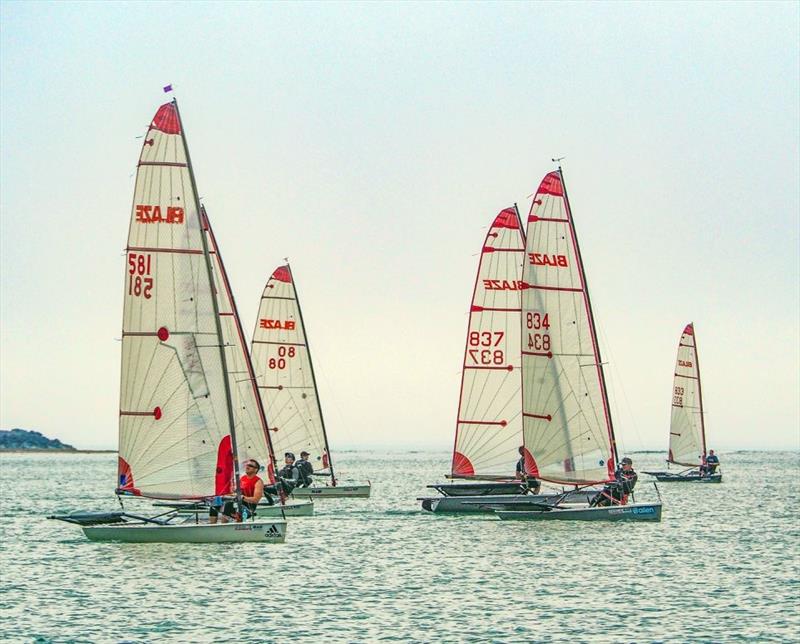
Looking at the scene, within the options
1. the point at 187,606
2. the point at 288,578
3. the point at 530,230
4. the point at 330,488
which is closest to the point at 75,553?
the point at 288,578

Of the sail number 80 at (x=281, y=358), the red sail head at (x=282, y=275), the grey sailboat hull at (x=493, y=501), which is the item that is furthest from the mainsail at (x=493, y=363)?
the red sail head at (x=282, y=275)

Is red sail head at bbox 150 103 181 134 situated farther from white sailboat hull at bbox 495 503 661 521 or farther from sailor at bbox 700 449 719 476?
sailor at bbox 700 449 719 476

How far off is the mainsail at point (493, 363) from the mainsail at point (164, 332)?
62.8 feet

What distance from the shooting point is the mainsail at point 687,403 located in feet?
316

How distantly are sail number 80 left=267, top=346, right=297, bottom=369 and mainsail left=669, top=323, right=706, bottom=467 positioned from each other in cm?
3597

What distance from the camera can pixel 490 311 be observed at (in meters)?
57.7

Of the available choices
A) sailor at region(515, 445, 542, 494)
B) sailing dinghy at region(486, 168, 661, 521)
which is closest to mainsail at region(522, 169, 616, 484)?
sailing dinghy at region(486, 168, 661, 521)

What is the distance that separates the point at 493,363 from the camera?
189 ft

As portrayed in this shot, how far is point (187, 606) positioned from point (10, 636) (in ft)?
14.4

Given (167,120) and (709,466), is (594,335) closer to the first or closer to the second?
(167,120)

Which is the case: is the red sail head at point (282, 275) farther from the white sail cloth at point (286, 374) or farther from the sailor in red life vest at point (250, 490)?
the sailor in red life vest at point (250, 490)

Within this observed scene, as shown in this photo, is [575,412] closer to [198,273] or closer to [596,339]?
[596,339]

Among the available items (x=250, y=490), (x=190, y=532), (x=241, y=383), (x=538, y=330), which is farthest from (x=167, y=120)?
(x=241, y=383)

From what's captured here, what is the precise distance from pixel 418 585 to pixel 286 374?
1324 inches
